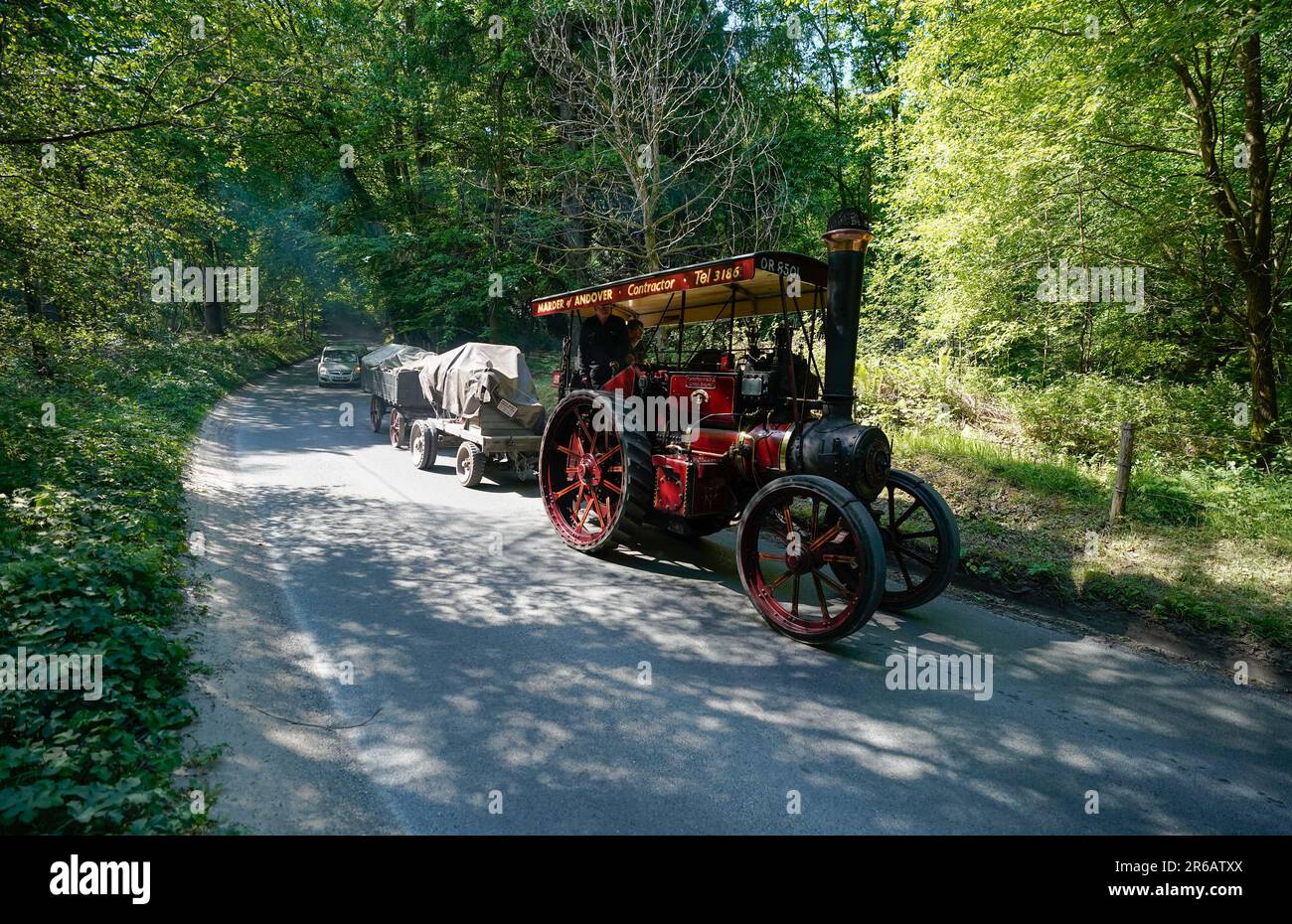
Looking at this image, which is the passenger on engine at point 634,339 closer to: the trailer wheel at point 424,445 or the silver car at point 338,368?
the trailer wheel at point 424,445

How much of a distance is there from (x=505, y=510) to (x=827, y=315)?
481 centimetres

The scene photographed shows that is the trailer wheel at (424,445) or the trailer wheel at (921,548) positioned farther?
the trailer wheel at (424,445)

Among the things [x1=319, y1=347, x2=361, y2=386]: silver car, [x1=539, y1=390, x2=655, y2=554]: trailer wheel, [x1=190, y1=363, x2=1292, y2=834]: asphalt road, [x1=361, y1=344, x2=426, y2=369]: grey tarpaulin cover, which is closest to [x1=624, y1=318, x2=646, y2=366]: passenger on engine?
[x1=539, y1=390, x2=655, y2=554]: trailer wheel

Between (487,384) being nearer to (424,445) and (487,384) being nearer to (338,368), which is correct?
(424,445)

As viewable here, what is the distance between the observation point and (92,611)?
146 inches

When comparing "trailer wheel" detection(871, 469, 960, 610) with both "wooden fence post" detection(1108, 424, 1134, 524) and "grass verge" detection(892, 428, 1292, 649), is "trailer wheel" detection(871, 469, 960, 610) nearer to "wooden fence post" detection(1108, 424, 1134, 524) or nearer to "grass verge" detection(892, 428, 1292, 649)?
"grass verge" detection(892, 428, 1292, 649)

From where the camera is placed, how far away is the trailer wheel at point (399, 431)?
39.7ft

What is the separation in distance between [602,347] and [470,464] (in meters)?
2.82

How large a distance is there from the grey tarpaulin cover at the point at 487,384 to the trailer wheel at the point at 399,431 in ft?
7.84

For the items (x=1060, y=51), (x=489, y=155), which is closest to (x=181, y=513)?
(x=1060, y=51)

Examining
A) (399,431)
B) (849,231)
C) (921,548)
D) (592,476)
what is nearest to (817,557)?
(921,548)

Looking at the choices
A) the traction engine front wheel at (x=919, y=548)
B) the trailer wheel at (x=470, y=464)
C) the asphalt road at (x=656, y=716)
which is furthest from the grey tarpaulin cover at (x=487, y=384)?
the traction engine front wheel at (x=919, y=548)

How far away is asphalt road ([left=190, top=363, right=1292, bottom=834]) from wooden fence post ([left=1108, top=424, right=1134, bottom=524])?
207 cm

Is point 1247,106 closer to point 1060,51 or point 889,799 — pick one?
point 1060,51
